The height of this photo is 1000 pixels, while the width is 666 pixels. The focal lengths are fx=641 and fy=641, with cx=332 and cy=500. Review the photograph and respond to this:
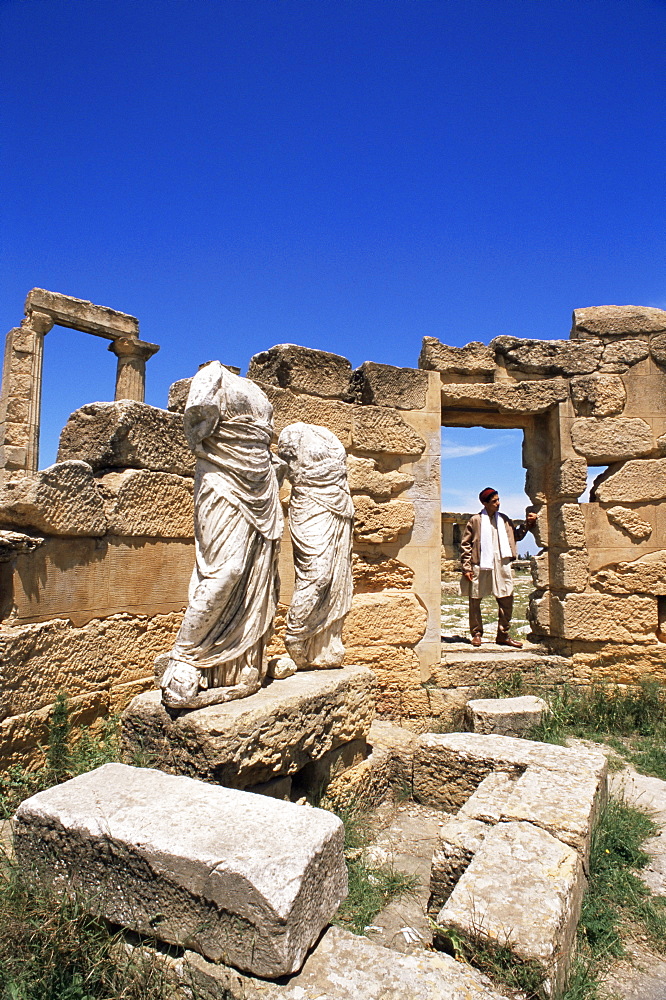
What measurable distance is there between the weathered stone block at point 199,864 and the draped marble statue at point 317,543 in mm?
1712

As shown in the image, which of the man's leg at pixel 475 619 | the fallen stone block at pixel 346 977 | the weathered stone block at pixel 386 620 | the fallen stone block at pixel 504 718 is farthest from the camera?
the man's leg at pixel 475 619

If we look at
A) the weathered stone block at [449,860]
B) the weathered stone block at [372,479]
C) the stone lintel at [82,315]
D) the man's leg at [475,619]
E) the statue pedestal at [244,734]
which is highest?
the stone lintel at [82,315]

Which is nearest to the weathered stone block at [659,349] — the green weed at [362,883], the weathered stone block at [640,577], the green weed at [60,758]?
the weathered stone block at [640,577]

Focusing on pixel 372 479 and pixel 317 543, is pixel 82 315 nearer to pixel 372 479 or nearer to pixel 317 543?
pixel 372 479

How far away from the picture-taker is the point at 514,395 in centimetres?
630

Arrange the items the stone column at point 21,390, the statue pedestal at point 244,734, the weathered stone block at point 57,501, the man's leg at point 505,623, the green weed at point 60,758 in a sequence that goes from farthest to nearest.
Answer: the stone column at point 21,390 < the man's leg at point 505,623 < the weathered stone block at point 57,501 < the green weed at point 60,758 < the statue pedestal at point 244,734

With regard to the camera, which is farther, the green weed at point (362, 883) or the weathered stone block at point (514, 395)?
the weathered stone block at point (514, 395)

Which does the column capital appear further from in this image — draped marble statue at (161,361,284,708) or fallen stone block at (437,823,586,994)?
fallen stone block at (437,823,586,994)

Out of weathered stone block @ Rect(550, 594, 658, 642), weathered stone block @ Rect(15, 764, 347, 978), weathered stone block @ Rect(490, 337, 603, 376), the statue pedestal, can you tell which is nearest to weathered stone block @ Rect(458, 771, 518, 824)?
the statue pedestal

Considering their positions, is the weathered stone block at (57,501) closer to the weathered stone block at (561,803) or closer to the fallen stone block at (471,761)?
the fallen stone block at (471,761)

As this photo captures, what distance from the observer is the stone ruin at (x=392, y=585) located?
3098mm

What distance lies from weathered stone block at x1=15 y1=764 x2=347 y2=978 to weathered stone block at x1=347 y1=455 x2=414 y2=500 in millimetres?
3560

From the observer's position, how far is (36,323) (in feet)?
36.1

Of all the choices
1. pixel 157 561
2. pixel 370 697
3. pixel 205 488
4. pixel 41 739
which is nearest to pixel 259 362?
pixel 157 561
